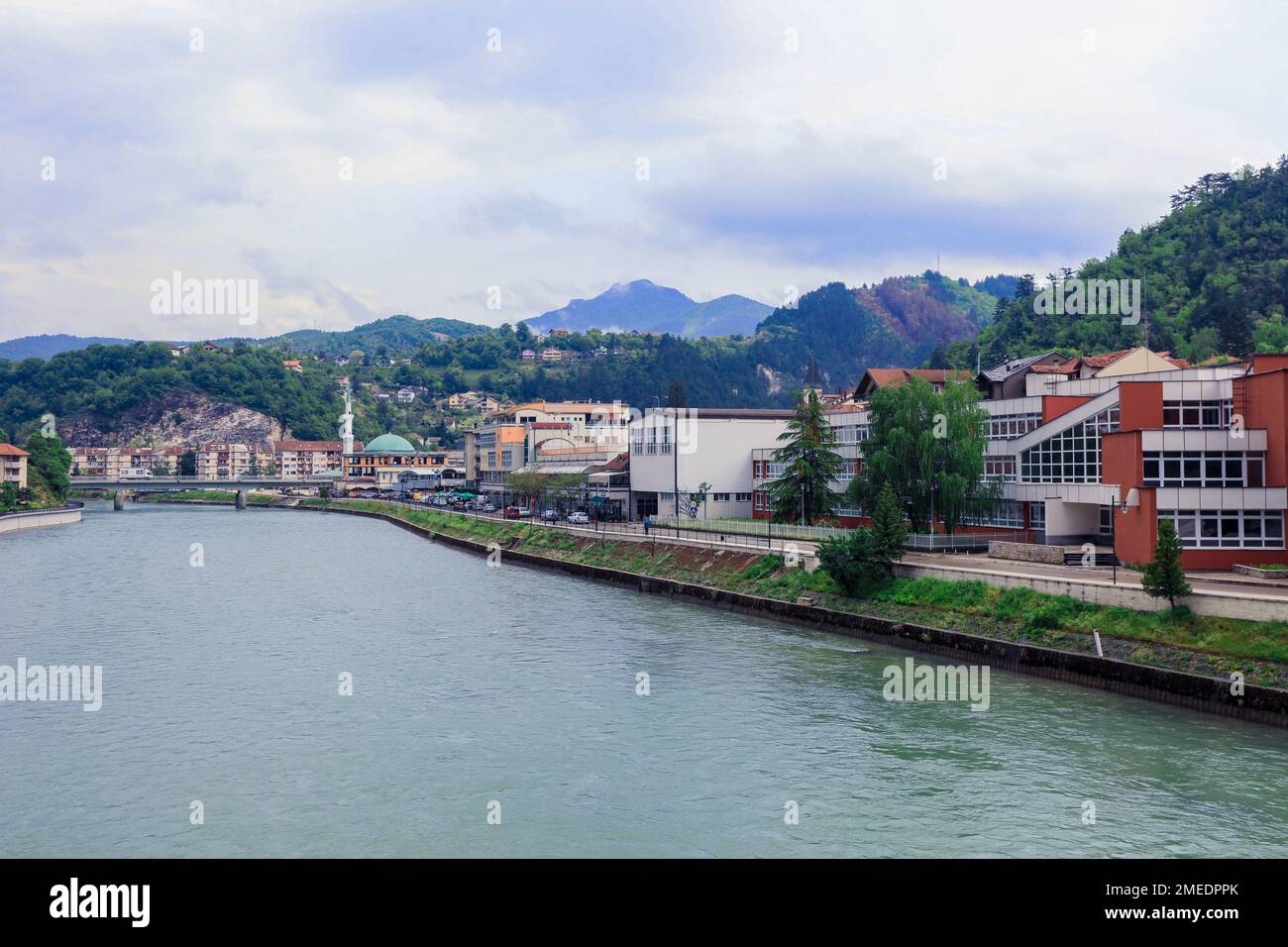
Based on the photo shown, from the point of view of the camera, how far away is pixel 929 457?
136 feet

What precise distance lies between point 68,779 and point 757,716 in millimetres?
14006

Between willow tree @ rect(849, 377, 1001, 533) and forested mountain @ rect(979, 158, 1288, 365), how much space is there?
5009 cm

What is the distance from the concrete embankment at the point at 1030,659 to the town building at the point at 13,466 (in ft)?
294

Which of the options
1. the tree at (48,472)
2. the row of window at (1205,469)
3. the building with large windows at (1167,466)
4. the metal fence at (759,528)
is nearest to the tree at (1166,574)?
the building with large windows at (1167,466)

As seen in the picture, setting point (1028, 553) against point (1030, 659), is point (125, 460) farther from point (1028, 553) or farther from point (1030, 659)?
point (1030, 659)

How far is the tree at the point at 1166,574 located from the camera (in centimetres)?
2537

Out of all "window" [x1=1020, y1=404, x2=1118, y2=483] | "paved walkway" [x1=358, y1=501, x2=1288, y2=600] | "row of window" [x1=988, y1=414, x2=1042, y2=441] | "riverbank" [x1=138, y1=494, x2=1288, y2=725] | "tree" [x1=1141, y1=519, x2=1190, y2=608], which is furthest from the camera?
"row of window" [x1=988, y1=414, x2=1042, y2=441]

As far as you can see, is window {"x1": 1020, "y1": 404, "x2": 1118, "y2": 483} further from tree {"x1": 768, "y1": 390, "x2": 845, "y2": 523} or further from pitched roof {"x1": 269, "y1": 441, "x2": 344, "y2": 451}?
pitched roof {"x1": 269, "y1": 441, "x2": 344, "y2": 451}

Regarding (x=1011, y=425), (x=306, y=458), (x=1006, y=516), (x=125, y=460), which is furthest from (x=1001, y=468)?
(x=125, y=460)

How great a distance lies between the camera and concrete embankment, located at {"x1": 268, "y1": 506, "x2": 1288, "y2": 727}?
73.3 ft

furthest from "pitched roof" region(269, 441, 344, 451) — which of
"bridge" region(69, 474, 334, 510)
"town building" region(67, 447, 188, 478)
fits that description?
"bridge" region(69, 474, 334, 510)

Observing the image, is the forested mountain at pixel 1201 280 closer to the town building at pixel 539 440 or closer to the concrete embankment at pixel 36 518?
the town building at pixel 539 440

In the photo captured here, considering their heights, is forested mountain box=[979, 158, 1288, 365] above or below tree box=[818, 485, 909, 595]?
above
